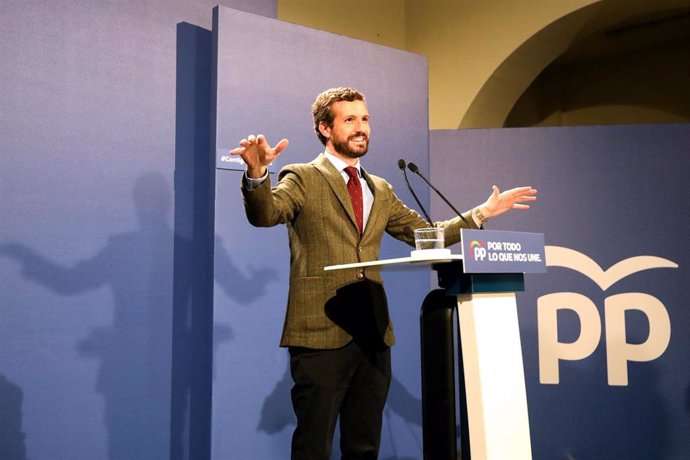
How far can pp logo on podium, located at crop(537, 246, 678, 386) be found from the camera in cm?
390

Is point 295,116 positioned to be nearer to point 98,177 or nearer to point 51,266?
point 98,177

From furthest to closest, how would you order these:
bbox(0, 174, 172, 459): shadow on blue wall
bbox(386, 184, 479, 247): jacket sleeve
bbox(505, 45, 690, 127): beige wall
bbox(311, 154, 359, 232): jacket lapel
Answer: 1. bbox(505, 45, 690, 127): beige wall
2. bbox(0, 174, 172, 459): shadow on blue wall
3. bbox(386, 184, 479, 247): jacket sleeve
4. bbox(311, 154, 359, 232): jacket lapel

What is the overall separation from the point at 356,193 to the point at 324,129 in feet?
0.86

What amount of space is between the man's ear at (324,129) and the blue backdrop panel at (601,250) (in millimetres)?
1944

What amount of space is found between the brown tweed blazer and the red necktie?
0.03 meters

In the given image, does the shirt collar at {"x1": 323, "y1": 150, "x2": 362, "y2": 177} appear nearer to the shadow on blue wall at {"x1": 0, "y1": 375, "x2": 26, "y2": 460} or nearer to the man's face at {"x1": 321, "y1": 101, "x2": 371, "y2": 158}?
the man's face at {"x1": 321, "y1": 101, "x2": 371, "y2": 158}

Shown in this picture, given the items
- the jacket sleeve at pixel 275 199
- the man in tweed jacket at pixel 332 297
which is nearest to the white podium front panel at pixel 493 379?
the man in tweed jacket at pixel 332 297

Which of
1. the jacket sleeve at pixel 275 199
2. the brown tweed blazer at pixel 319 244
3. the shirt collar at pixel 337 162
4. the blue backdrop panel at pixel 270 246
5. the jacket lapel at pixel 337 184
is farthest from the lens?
the blue backdrop panel at pixel 270 246

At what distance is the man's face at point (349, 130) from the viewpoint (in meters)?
2.33

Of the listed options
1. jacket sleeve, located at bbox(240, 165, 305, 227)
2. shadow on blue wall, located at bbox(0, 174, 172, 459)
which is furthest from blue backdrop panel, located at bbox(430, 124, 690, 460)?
jacket sleeve, located at bbox(240, 165, 305, 227)

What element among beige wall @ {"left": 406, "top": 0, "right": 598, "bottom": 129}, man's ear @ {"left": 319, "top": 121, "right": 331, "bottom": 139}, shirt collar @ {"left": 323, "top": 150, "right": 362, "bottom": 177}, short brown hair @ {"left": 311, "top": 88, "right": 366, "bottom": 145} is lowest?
shirt collar @ {"left": 323, "top": 150, "right": 362, "bottom": 177}

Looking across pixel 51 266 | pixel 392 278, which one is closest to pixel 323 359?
pixel 51 266

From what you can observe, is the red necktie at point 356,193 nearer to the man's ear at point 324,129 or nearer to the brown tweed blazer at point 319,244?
the brown tweed blazer at point 319,244

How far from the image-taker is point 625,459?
3.84 metres
